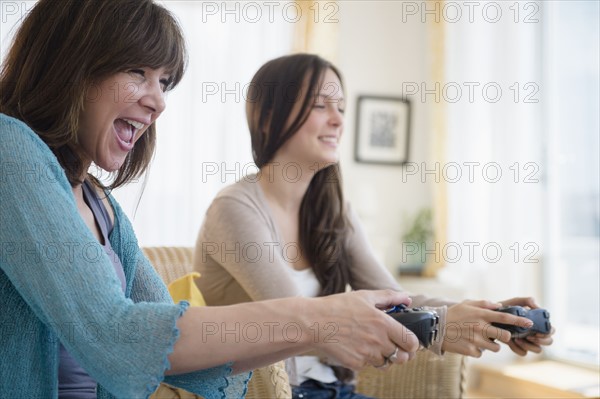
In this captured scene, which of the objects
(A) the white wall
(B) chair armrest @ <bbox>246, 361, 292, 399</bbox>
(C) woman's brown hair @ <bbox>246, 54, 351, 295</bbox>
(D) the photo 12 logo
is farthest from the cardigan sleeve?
(A) the white wall

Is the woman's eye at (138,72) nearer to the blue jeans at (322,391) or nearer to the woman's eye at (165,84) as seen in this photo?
the woman's eye at (165,84)

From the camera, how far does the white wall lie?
534 centimetres

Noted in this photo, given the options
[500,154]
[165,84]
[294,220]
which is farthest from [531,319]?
[500,154]

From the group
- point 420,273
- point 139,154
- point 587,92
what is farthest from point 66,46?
point 420,273

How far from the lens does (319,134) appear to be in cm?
225

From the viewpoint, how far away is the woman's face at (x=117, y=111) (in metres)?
1.15

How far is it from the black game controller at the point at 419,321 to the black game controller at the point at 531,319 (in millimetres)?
593

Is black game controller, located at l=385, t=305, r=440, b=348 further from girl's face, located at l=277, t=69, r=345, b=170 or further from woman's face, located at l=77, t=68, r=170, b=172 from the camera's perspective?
girl's face, located at l=277, t=69, r=345, b=170

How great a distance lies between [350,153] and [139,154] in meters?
4.03

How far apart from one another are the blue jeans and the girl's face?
67 centimetres

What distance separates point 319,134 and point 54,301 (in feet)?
4.67

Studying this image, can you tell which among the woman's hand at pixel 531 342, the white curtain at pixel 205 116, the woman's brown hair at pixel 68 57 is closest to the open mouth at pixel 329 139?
the woman's hand at pixel 531 342

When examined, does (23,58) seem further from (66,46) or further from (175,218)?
(175,218)

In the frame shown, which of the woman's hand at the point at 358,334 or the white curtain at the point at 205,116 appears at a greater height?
the white curtain at the point at 205,116
